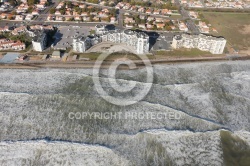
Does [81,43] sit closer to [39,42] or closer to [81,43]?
[81,43]

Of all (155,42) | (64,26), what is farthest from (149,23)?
(64,26)

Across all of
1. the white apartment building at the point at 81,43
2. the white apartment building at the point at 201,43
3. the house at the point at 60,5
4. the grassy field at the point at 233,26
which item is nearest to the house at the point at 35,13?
the house at the point at 60,5

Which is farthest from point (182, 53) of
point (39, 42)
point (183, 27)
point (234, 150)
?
point (39, 42)

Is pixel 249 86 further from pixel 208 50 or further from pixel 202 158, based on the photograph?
pixel 202 158

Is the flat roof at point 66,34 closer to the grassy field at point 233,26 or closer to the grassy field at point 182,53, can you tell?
the grassy field at point 182,53

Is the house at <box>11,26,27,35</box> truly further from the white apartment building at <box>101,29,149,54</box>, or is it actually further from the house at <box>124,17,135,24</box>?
the house at <box>124,17,135,24</box>

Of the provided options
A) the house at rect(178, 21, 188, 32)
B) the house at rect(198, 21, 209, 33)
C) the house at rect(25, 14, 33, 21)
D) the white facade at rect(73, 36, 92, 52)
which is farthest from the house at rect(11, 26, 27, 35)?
the house at rect(198, 21, 209, 33)
